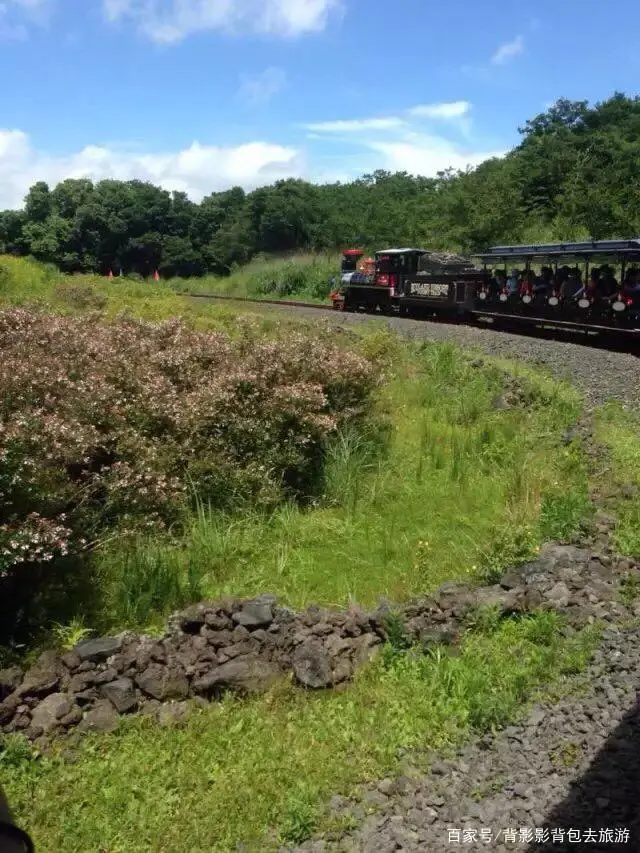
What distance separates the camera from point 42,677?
215 inches

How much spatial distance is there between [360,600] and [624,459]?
4.26m

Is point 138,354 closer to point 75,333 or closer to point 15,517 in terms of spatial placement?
point 75,333

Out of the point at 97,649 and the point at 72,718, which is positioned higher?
the point at 97,649

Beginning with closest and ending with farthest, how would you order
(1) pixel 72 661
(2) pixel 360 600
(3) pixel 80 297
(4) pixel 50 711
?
(4) pixel 50 711 < (1) pixel 72 661 < (2) pixel 360 600 < (3) pixel 80 297

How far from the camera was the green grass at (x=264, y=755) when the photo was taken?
4.24 metres

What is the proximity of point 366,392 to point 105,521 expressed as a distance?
4602 mm

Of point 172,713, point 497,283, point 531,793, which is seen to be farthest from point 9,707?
point 497,283

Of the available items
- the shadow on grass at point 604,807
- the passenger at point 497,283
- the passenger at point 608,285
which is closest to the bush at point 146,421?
the shadow on grass at point 604,807

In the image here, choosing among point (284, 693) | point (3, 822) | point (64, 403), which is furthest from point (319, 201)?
point (3, 822)

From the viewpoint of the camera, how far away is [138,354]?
966 centimetres

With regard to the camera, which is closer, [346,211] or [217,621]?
[217,621]

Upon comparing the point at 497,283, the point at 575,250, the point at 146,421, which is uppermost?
the point at 575,250

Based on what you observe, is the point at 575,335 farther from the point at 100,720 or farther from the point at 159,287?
the point at 159,287

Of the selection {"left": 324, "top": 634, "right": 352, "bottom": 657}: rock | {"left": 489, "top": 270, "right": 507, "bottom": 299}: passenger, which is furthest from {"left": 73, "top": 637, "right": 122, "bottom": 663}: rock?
{"left": 489, "top": 270, "right": 507, "bottom": 299}: passenger
